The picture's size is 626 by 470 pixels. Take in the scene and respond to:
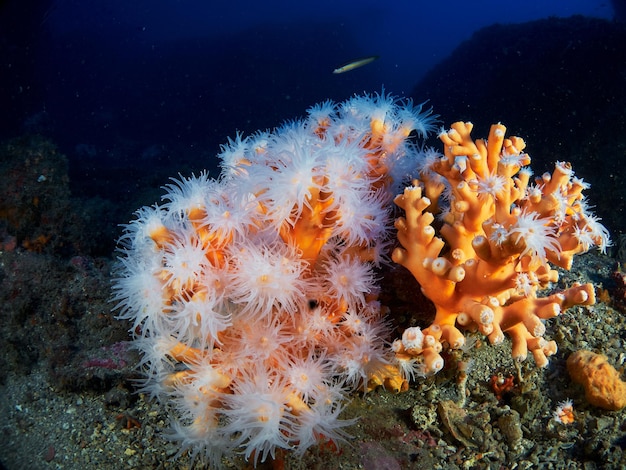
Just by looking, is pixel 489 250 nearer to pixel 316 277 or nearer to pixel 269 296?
pixel 316 277

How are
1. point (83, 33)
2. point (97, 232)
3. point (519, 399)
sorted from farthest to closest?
point (83, 33)
point (97, 232)
point (519, 399)

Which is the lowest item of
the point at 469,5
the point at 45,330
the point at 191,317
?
the point at 469,5

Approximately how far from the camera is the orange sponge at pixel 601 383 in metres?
2.64

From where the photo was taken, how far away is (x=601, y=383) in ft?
8.73

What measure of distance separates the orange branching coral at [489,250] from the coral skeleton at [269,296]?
330 mm

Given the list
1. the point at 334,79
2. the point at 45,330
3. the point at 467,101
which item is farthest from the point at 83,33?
the point at 45,330

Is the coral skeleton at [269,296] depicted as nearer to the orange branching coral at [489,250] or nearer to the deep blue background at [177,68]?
the orange branching coral at [489,250]

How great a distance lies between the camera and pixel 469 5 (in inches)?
4498

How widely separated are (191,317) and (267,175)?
3.09ft

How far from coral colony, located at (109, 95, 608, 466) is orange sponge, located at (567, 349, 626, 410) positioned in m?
0.77

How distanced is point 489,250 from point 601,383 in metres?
1.48

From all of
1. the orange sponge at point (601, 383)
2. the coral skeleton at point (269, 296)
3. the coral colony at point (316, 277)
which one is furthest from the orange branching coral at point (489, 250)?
the orange sponge at point (601, 383)

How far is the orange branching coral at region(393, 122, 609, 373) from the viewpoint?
2158mm

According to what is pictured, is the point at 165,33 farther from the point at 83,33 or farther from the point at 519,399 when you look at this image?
the point at 519,399
